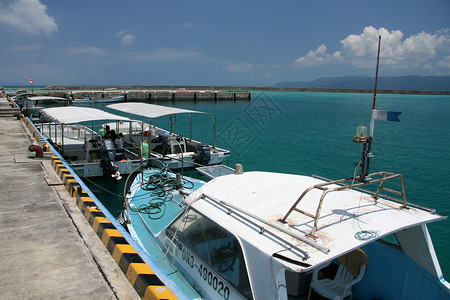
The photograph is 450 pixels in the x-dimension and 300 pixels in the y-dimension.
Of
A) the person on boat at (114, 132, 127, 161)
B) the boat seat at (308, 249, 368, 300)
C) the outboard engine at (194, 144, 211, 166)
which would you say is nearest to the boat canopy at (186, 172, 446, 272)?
the boat seat at (308, 249, 368, 300)

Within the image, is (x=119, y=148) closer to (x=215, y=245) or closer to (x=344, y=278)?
(x=215, y=245)

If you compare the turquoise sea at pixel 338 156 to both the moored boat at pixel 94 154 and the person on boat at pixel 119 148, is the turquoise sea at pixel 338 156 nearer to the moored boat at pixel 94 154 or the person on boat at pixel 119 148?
the moored boat at pixel 94 154

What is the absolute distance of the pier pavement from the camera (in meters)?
4.28

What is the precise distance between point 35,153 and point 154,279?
1004cm

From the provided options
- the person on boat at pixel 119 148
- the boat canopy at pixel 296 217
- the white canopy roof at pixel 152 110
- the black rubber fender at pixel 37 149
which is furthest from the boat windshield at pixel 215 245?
the white canopy roof at pixel 152 110

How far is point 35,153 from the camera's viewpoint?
473 inches

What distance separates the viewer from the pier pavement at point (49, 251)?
4.28 m

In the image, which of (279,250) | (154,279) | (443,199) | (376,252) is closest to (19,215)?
(154,279)

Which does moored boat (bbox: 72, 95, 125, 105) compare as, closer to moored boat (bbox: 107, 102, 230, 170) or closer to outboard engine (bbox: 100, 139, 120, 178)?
moored boat (bbox: 107, 102, 230, 170)

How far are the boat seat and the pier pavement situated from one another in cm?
256

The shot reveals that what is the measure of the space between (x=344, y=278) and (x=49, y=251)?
189 inches

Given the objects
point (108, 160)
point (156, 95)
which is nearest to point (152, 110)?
point (108, 160)

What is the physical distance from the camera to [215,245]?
4.71m

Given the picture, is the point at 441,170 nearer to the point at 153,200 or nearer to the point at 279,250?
the point at 153,200
